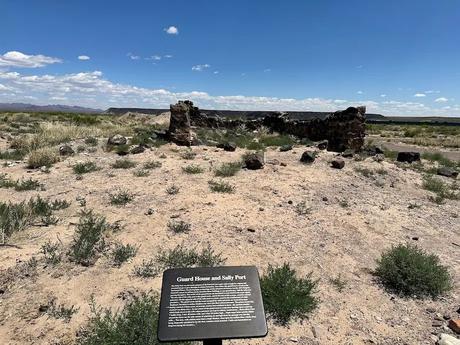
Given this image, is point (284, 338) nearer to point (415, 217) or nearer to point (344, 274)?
point (344, 274)

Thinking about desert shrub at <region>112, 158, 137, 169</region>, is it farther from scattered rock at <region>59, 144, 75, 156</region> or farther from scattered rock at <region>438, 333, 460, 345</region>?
scattered rock at <region>438, 333, 460, 345</region>

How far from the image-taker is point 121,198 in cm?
686

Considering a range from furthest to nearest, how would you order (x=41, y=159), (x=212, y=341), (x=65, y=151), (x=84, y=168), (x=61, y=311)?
1. (x=65, y=151)
2. (x=41, y=159)
3. (x=84, y=168)
4. (x=61, y=311)
5. (x=212, y=341)

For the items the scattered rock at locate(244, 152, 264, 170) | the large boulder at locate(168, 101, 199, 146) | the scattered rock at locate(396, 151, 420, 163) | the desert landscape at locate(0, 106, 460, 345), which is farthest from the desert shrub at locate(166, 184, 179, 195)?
the scattered rock at locate(396, 151, 420, 163)

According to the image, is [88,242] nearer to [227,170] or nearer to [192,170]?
[192,170]

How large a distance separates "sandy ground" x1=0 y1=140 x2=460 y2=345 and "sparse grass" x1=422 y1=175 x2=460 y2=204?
228 millimetres

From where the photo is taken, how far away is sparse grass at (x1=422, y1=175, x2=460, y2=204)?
27.6ft

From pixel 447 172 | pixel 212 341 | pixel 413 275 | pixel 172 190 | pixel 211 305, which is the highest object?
pixel 211 305

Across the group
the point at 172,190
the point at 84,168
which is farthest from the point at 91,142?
the point at 172,190

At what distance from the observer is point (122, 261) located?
4664 mm

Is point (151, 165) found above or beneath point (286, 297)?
above

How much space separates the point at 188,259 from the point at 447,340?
2.71m

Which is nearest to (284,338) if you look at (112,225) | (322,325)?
(322,325)

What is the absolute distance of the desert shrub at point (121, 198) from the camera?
6.76 metres
